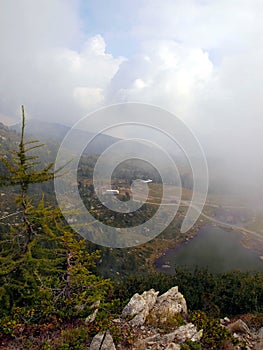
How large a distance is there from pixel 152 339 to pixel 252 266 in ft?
220

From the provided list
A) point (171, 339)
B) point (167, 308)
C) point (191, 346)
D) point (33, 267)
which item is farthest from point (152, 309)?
point (33, 267)

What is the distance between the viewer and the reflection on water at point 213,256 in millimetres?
61312

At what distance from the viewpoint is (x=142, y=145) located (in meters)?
10.5

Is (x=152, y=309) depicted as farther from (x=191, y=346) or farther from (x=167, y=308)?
(x=191, y=346)

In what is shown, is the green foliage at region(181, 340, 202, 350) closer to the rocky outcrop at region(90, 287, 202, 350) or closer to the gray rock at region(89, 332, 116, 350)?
the rocky outcrop at region(90, 287, 202, 350)

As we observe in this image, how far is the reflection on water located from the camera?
61.3 m

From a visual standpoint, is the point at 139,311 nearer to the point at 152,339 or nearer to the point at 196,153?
the point at 152,339

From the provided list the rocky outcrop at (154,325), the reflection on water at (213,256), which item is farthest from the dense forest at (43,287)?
the reflection on water at (213,256)

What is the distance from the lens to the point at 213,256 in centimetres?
6825

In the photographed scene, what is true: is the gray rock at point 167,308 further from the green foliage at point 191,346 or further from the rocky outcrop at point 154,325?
the green foliage at point 191,346

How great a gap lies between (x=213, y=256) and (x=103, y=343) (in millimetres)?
68803

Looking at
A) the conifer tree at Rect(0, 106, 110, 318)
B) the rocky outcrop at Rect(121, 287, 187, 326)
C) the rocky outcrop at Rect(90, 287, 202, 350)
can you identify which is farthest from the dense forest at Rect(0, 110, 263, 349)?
the rocky outcrop at Rect(121, 287, 187, 326)

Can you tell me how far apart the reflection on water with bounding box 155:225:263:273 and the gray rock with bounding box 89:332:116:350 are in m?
51.0

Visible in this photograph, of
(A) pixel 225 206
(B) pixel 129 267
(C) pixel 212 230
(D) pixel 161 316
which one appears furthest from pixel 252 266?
(A) pixel 225 206
